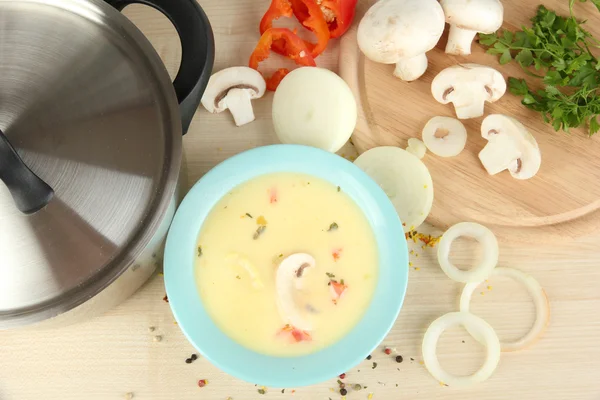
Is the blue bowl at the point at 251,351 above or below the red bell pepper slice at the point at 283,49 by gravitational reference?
below

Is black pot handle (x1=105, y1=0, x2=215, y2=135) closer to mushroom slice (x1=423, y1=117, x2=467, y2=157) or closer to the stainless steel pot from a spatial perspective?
the stainless steel pot

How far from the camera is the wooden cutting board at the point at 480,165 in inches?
53.1

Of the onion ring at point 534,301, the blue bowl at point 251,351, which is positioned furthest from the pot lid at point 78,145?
the onion ring at point 534,301

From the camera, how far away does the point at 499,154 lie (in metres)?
1.32

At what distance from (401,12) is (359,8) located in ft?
0.65

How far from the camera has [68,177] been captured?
0.94 meters

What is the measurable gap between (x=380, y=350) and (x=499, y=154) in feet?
1.63

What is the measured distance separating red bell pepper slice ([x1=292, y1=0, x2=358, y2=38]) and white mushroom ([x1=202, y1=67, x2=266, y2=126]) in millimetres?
189

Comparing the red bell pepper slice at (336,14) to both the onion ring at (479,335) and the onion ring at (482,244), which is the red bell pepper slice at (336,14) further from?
the onion ring at (479,335)

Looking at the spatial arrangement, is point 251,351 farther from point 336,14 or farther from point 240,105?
point 336,14

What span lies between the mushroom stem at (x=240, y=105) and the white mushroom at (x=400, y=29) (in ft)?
0.93

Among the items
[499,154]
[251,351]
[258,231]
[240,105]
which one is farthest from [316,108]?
[251,351]

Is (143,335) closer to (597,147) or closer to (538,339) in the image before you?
(538,339)

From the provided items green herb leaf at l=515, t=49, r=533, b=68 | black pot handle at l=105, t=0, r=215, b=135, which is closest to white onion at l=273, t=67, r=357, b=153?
black pot handle at l=105, t=0, r=215, b=135
